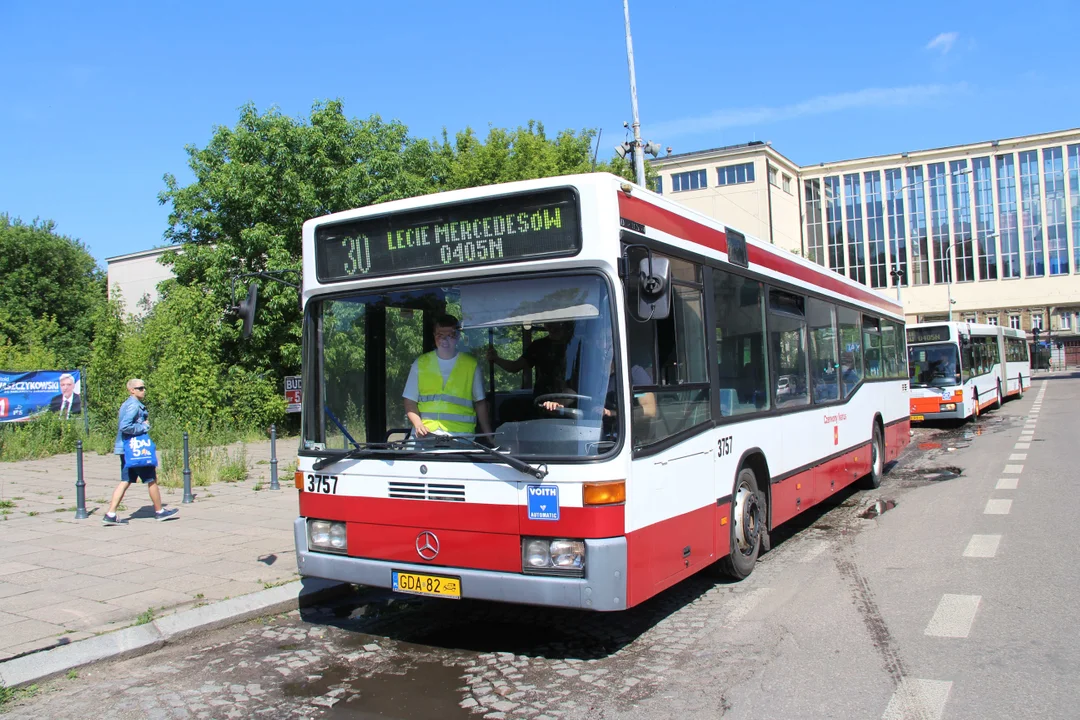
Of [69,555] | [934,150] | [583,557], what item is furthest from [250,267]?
[934,150]

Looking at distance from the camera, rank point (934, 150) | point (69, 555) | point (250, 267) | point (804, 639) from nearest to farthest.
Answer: point (804, 639)
point (69, 555)
point (250, 267)
point (934, 150)

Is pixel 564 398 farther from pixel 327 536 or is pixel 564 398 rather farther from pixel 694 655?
pixel 327 536

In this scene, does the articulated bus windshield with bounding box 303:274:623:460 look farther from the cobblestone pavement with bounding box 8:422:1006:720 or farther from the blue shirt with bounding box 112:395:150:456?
the blue shirt with bounding box 112:395:150:456

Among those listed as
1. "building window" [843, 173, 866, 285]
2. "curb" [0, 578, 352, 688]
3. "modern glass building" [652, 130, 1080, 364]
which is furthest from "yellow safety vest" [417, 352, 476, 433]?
"building window" [843, 173, 866, 285]

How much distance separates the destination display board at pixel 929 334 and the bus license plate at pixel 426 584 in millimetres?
20702

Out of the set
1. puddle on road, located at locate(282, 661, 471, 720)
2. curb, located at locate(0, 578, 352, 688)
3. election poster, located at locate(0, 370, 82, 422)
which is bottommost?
puddle on road, located at locate(282, 661, 471, 720)

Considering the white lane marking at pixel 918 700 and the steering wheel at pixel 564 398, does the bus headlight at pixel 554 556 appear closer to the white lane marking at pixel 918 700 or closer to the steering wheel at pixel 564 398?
the steering wheel at pixel 564 398

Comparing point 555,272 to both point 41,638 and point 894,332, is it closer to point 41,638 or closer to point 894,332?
point 41,638

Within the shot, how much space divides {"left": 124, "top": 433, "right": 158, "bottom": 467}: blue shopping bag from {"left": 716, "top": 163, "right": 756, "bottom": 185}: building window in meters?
66.0

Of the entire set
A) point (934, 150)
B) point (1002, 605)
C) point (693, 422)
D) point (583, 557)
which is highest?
point (934, 150)

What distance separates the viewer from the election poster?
63.0 feet

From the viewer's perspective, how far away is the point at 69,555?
837 cm

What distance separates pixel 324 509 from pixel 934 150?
290ft

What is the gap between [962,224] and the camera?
83.3 meters
